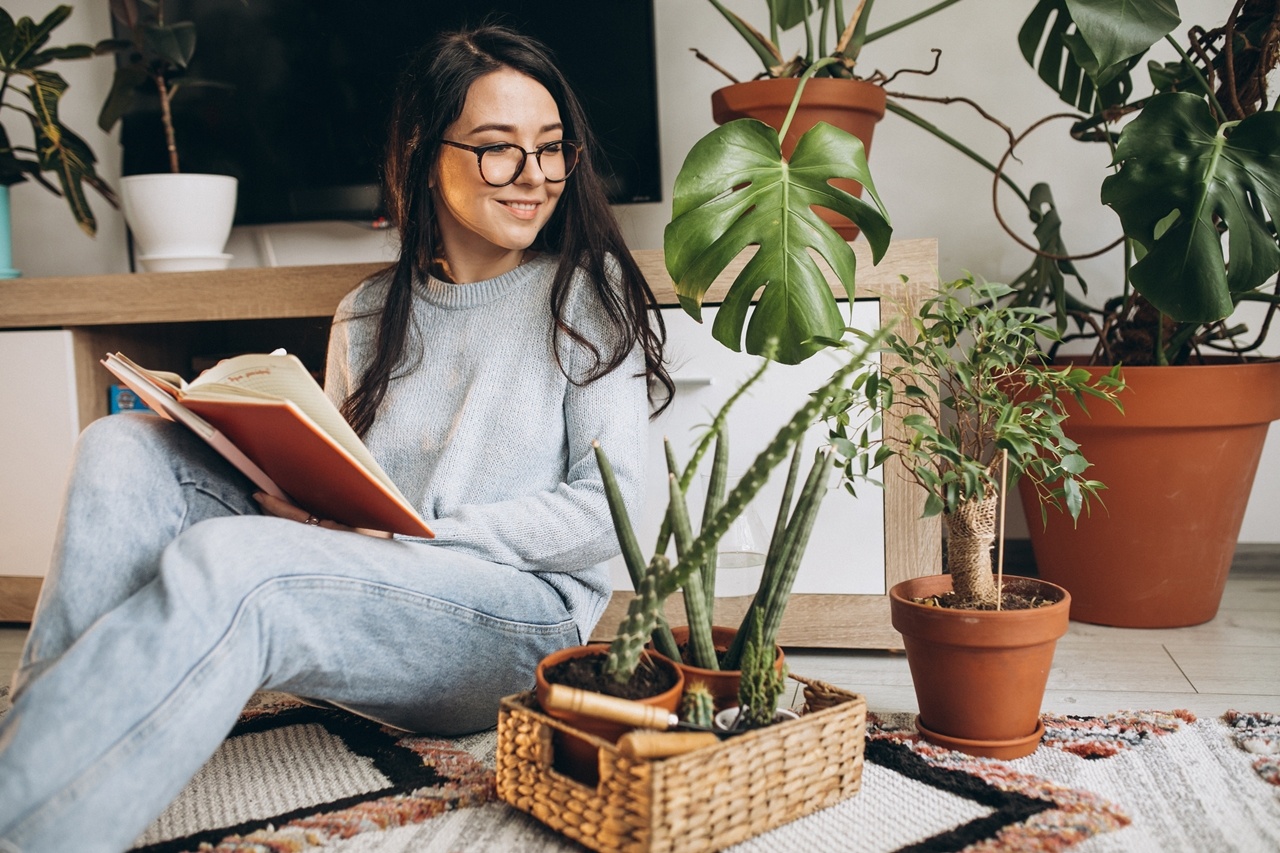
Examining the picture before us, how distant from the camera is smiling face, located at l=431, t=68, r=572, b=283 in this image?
1197mm

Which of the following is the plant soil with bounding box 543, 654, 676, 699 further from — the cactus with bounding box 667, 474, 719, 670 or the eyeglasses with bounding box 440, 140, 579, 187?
the eyeglasses with bounding box 440, 140, 579, 187

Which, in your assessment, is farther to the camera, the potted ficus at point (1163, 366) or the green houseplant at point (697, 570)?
the potted ficus at point (1163, 366)

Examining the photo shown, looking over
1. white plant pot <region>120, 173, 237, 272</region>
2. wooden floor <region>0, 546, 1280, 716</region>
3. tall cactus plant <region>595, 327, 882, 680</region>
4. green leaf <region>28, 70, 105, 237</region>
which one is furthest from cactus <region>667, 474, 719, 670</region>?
green leaf <region>28, 70, 105, 237</region>

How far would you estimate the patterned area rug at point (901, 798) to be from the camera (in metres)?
0.88

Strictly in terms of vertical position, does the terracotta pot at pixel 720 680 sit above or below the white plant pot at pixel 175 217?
below

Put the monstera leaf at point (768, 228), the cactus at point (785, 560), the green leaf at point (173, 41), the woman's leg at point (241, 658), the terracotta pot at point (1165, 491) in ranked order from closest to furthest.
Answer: the woman's leg at point (241, 658) → the cactus at point (785, 560) → the monstera leaf at point (768, 228) → the terracotta pot at point (1165, 491) → the green leaf at point (173, 41)

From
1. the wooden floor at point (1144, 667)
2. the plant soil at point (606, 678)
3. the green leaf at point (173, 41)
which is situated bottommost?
the wooden floor at point (1144, 667)

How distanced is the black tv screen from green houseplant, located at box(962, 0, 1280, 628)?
2.21 ft

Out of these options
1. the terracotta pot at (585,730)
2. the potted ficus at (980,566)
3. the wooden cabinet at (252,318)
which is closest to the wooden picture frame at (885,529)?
the wooden cabinet at (252,318)

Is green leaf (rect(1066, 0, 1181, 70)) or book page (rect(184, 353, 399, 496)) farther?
green leaf (rect(1066, 0, 1181, 70))

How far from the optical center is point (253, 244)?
2.04 meters

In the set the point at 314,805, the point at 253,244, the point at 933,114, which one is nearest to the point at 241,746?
the point at 314,805

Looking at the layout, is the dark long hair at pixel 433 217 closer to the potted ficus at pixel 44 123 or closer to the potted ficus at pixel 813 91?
the potted ficus at pixel 813 91

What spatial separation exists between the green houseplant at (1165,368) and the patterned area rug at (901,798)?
15.2 inches
